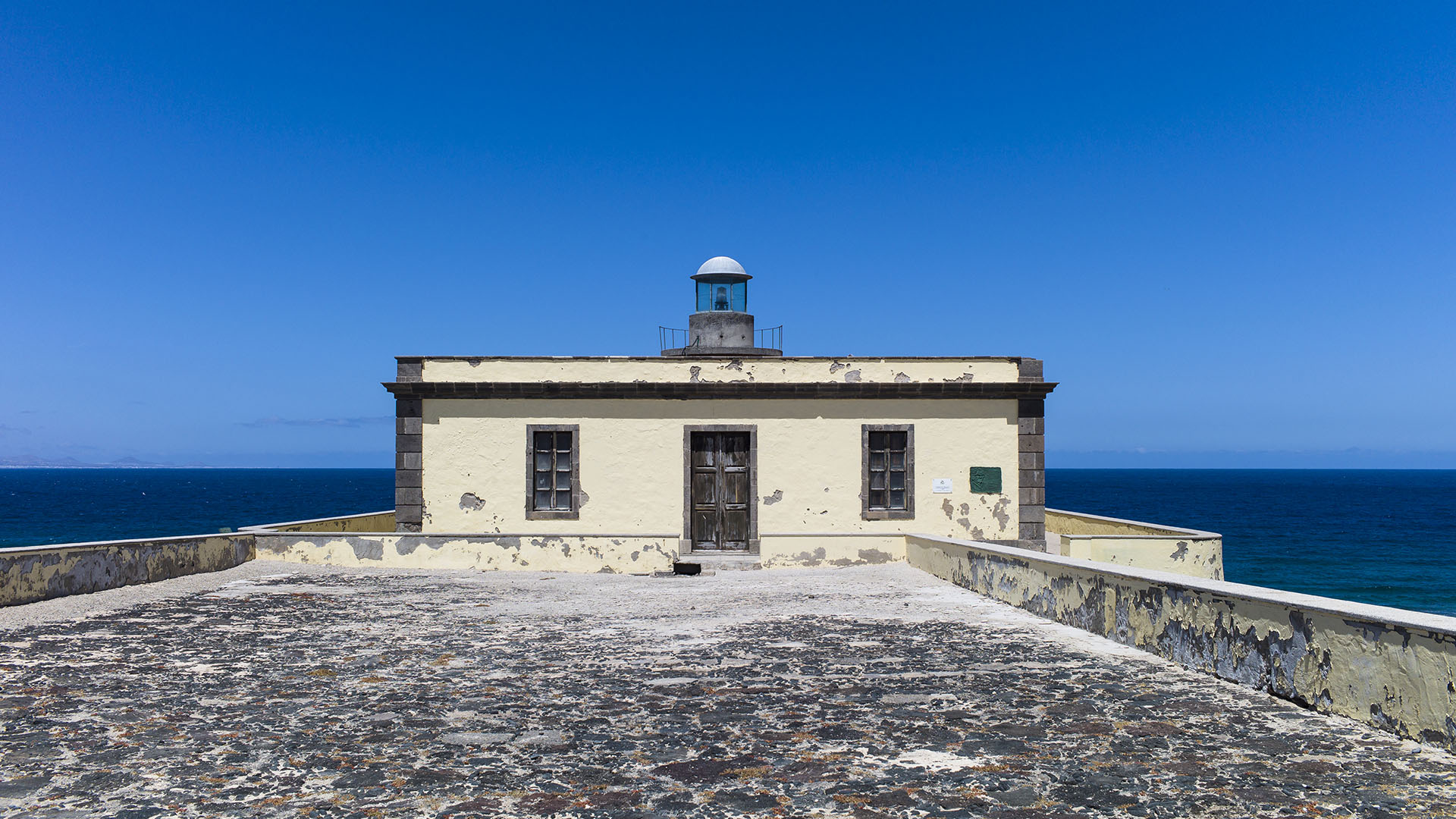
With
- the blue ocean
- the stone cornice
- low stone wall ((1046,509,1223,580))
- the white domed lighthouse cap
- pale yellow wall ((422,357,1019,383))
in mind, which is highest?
the white domed lighthouse cap

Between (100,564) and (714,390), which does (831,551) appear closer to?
(714,390)

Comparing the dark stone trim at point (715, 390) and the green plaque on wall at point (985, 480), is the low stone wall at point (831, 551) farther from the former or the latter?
the dark stone trim at point (715, 390)

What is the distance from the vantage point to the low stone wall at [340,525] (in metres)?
15.0

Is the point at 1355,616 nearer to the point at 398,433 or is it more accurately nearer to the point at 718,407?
the point at 718,407

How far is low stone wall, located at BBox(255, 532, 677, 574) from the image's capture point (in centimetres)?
1362

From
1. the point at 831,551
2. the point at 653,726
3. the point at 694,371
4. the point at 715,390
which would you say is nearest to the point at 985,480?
the point at 831,551

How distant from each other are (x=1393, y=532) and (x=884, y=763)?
63.1 meters

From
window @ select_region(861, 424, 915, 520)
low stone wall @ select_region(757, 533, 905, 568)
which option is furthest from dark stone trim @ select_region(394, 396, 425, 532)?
window @ select_region(861, 424, 915, 520)

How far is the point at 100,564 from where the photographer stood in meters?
10.2

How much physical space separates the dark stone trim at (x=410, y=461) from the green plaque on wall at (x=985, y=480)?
891 centimetres

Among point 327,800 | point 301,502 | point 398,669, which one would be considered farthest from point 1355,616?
point 301,502

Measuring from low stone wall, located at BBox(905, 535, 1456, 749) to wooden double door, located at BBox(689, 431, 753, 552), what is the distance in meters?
7.83

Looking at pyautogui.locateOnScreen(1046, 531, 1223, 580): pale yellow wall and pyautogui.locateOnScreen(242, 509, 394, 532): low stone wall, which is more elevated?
pyautogui.locateOnScreen(242, 509, 394, 532): low stone wall

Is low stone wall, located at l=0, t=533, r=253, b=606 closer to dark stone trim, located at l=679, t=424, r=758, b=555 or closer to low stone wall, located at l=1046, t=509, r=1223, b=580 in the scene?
dark stone trim, located at l=679, t=424, r=758, b=555
